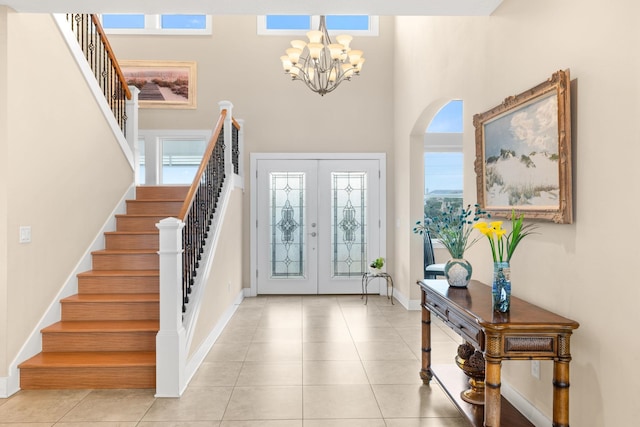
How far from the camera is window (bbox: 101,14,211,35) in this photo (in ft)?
22.9

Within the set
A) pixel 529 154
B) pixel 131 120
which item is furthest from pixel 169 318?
pixel 131 120

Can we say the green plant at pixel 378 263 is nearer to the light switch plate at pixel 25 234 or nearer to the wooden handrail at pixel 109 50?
the wooden handrail at pixel 109 50

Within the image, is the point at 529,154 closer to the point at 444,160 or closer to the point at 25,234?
the point at 25,234

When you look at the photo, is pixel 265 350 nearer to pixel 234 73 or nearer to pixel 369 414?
pixel 369 414

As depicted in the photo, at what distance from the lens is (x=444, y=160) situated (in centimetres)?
774

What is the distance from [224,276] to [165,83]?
3452 mm

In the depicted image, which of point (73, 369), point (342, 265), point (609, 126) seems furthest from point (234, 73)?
point (609, 126)

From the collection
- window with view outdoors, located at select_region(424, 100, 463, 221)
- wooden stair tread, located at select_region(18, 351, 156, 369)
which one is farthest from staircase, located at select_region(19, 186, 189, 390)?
window with view outdoors, located at select_region(424, 100, 463, 221)

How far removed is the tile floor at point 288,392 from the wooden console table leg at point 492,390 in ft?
2.40

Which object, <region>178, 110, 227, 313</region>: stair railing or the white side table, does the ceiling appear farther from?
the white side table

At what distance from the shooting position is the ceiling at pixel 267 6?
3088 mm

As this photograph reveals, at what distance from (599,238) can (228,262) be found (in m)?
4.36

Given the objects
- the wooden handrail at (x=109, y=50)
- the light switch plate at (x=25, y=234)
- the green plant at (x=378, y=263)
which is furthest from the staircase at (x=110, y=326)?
the green plant at (x=378, y=263)

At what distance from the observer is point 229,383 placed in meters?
3.56
